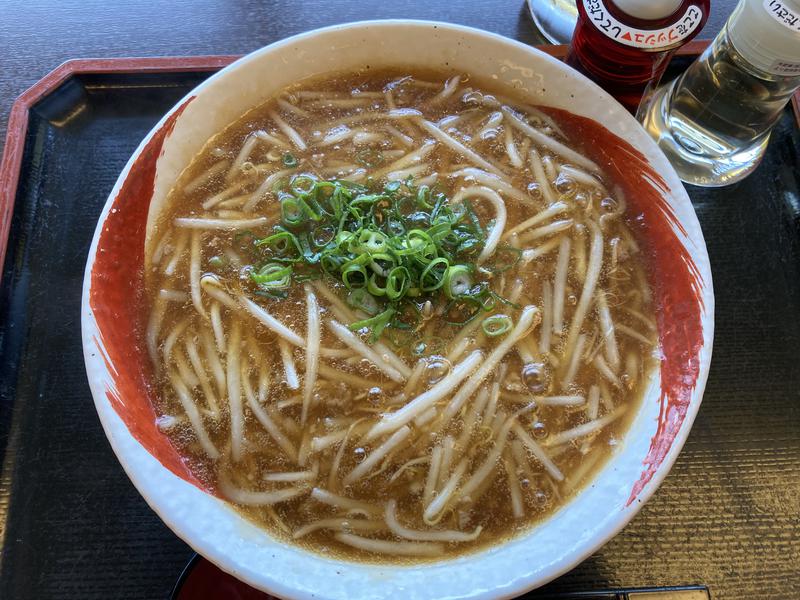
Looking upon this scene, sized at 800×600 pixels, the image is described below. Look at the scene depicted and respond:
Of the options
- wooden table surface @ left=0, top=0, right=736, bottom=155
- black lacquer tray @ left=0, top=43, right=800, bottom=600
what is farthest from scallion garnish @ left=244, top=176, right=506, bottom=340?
wooden table surface @ left=0, top=0, right=736, bottom=155

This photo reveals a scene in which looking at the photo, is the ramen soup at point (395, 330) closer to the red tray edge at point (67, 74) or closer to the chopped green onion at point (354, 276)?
the chopped green onion at point (354, 276)

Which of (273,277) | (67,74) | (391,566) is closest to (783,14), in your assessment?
(273,277)

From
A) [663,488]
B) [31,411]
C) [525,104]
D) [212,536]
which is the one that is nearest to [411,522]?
[212,536]

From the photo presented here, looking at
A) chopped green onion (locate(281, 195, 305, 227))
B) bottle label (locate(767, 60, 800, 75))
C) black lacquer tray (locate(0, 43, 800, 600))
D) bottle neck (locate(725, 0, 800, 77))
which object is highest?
bottle neck (locate(725, 0, 800, 77))

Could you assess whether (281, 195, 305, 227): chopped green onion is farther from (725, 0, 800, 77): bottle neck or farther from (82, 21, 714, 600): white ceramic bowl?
(725, 0, 800, 77): bottle neck

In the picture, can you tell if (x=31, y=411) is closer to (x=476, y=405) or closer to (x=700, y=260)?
(x=476, y=405)
